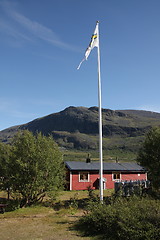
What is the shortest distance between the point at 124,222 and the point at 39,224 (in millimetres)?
5860

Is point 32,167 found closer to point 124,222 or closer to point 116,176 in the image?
point 124,222

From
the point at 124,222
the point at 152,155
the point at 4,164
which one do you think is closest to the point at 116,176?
the point at 152,155

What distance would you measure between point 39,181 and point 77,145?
176 meters

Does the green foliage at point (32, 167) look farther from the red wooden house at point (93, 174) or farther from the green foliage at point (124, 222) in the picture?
the red wooden house at point (93, 174)

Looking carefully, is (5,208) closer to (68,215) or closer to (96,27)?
(68,215)

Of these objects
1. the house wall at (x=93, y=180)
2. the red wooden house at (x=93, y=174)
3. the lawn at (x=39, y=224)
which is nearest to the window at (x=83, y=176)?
the red wooden house at (x=93, y=174)

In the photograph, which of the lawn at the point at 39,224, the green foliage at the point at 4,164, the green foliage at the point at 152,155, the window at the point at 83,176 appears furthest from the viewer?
the window at the point at 83,176

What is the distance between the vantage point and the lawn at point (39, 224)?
420 inches

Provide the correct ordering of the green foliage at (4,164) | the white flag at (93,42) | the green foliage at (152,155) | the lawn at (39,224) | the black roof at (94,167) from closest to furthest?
1. the lawn at (39,224)
2. the white flag at (93,42)
3. the green foliage at (4,164)
4. the green foliage at (152,155)
5. the black roof at (94,167)

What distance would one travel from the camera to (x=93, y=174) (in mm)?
34156

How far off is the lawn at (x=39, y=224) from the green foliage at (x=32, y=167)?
1619 mm

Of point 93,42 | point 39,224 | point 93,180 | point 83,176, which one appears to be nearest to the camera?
point 39,224

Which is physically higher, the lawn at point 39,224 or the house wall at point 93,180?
the house wall at point 93,180

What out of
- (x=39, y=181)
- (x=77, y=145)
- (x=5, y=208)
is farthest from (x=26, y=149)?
(x=77, y=145)
